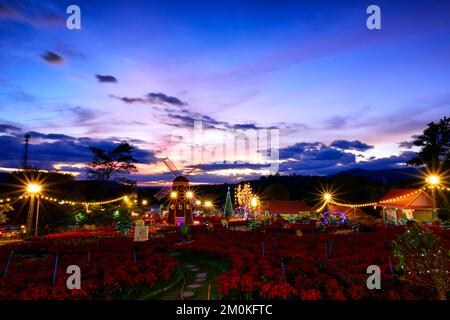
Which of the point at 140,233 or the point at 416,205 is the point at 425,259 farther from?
the point at 416,205

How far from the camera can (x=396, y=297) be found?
8.09 metres

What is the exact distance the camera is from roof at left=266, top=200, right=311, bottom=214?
199 ft

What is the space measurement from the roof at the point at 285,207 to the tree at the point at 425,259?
52500 mm

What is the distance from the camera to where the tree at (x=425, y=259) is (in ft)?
26.4

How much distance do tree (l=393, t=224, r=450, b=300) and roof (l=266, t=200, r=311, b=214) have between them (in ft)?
172

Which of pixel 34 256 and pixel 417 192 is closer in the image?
pixel 34 256

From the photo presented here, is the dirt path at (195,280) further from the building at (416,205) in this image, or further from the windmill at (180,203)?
the building at (416,205)

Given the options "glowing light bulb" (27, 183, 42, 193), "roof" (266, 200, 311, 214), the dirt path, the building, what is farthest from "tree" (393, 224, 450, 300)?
"roof" (266, 200, 311, 214)

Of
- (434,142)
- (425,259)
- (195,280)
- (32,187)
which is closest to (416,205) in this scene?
(434,142)

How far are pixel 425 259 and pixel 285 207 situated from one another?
54.6 metres

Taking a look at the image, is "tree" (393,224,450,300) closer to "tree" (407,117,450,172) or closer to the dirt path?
the dirt path
